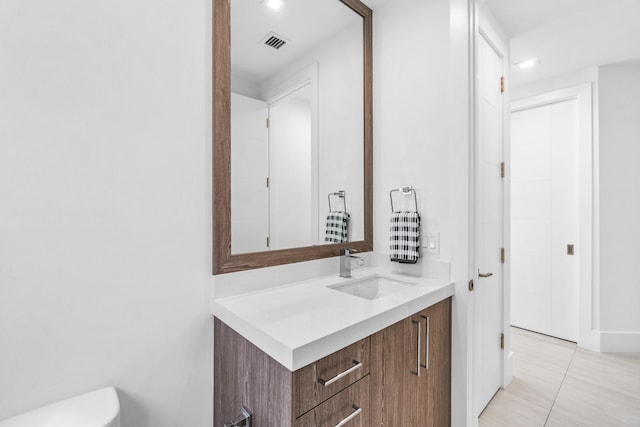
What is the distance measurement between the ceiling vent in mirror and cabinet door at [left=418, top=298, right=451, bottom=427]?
4.83 feet

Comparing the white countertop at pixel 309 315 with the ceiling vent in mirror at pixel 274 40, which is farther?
the ceiling vent in mirror at pixel 274 40

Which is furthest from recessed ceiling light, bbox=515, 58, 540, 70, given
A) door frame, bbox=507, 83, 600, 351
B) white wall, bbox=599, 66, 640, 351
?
white wall, bbox=599, 66, 640, 351

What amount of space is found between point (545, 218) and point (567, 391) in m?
1.60

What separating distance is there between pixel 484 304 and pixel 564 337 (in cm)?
183

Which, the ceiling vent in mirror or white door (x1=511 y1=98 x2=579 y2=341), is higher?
the ceiling vent in mirror

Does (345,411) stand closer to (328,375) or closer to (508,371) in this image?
(328,375)

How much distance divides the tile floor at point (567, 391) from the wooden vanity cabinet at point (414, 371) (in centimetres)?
60

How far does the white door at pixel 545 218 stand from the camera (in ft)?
9.19

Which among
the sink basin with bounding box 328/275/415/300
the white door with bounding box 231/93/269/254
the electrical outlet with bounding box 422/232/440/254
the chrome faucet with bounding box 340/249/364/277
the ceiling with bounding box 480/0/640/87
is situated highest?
the ceiling with bounding box 480/0/640/87

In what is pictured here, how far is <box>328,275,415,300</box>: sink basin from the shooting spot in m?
1.59

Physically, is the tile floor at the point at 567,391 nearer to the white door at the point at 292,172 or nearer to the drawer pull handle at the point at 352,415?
the drawer pull handle at the point at 352,415

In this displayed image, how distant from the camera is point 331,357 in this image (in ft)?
3.04

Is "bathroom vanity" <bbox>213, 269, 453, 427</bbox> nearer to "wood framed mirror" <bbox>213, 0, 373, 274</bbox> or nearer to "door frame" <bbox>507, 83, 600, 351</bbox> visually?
"wood framed mirror" <bbox>213, 0, 373, 274</bbox>

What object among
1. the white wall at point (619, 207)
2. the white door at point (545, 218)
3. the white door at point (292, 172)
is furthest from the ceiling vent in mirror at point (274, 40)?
the white wall at point (619, 207)
